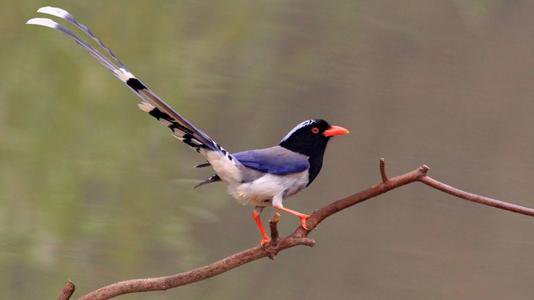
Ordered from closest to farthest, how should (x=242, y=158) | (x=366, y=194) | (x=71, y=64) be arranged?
(x=366, y=194), (x=242, y=158), (x=71, y=64)

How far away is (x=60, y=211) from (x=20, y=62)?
46cm

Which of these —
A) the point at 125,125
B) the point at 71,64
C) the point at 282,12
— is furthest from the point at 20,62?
the point at 282,12

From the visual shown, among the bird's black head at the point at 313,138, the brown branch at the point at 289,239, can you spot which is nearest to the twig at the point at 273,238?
the brown branch at the point at 289,239

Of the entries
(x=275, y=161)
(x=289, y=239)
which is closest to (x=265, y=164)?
(x=275, y=161)

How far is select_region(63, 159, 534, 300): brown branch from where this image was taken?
3.75 ft

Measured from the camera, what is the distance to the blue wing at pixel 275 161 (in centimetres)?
148

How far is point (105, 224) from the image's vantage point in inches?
113

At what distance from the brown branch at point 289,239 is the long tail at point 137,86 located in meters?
0.20

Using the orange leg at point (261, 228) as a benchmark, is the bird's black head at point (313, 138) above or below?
above

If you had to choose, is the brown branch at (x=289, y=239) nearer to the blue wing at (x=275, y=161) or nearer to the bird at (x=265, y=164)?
the bird at (x=265, y=164)

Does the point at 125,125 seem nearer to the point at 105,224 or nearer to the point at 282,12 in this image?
the point at 105,224

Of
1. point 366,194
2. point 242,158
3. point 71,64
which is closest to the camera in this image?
point 366,194

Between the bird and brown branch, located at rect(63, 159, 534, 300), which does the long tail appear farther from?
brown branch, located at rect(63, 159, 534, 300)

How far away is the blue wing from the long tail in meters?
0.15
